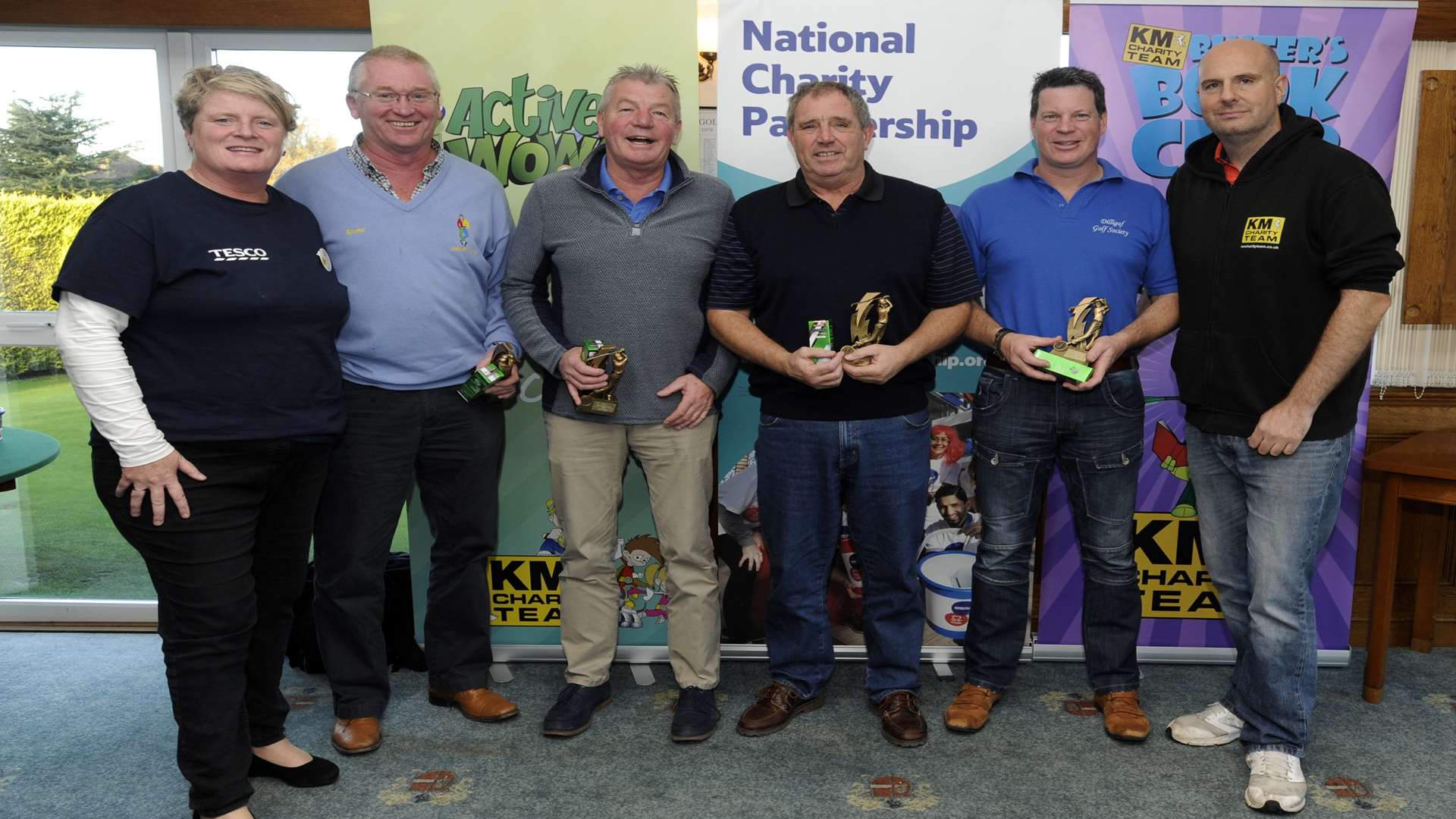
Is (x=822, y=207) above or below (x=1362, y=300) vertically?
above

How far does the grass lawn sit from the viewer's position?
3.73 metres

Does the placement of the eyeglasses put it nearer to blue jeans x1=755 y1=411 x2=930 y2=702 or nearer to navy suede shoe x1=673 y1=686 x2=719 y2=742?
blue jeans x1=755 y1=411 x2=930 y2=702

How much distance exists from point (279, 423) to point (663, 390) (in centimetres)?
95

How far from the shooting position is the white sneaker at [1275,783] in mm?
2365

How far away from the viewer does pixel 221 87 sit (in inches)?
81.5

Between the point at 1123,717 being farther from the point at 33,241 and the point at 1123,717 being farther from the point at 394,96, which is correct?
the point at 33,241

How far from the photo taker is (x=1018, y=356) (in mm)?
2545

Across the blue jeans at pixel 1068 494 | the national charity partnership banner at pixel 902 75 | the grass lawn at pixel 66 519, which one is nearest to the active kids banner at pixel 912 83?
the national charity partnership banner at pixel 902 75

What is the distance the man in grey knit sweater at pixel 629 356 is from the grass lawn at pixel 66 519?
1293 millimetres

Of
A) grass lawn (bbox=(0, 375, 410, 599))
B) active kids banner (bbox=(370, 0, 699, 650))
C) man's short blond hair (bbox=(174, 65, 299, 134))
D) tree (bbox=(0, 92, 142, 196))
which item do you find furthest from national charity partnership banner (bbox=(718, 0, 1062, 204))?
tree (bbox=(0, 92, 142, 196))

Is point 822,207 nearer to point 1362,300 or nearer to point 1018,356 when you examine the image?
point 1018,356

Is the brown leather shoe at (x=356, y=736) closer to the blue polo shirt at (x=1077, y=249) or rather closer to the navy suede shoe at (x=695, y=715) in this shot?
the navy suede shoe at (x=695, y=715)

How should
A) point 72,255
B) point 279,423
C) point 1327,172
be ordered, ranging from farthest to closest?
point 1327,172 < point 279,423 < point 72,255

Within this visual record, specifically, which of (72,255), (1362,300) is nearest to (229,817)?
(72,255)
